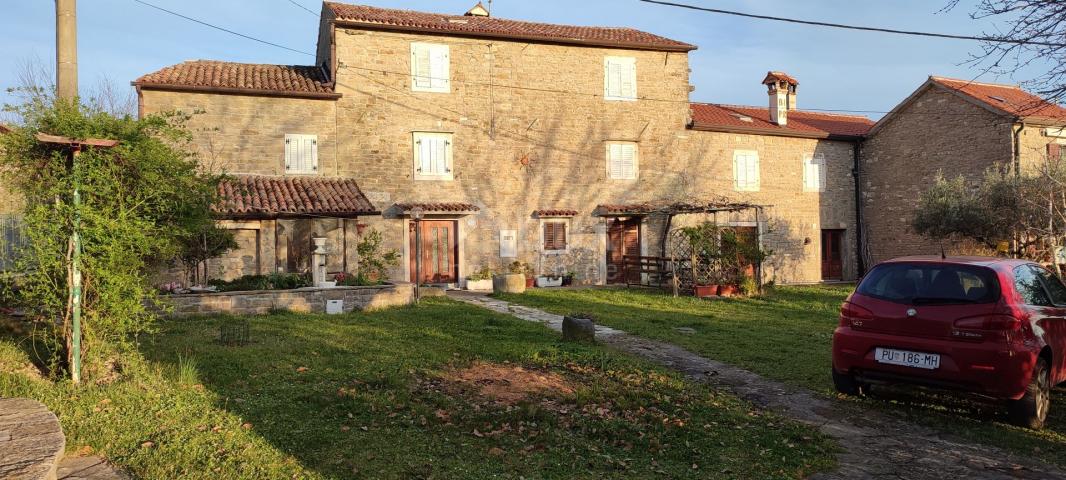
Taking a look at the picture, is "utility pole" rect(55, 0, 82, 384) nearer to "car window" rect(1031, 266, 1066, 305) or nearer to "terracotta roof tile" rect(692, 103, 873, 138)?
"car window" rect(1031, 266, 1066, 305)

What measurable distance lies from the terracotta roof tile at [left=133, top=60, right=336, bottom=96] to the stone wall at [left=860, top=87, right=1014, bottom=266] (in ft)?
56.9

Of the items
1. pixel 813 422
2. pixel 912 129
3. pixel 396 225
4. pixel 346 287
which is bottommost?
pixel 813 422

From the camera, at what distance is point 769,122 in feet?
73.4

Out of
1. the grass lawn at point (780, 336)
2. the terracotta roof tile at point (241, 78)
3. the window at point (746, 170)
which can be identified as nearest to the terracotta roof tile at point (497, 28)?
the terracotta roof tile at point (241, 78)

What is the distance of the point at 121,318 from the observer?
5957 mm

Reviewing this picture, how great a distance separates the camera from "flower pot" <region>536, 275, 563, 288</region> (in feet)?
61.5

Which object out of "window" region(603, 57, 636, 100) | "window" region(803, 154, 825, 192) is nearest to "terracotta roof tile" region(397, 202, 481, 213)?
"window" region(603, 57, 636, 100)

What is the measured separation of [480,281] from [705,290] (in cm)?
587

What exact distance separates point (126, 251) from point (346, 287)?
6453 mm

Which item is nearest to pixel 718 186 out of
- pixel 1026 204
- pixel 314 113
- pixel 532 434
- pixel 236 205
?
pixel 1026 204

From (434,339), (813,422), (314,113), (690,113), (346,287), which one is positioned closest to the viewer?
(813,422)

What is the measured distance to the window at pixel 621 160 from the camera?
19.8m

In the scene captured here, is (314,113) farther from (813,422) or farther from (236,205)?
(813,422)

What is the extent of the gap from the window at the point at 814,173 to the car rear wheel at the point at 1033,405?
17.4 m
